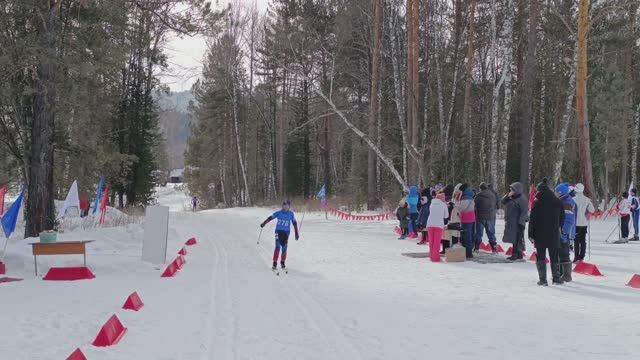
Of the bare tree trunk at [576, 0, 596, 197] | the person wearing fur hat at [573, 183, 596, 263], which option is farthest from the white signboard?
the bare tree trunk at [576, 0, 596, 197]

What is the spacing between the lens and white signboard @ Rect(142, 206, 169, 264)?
1265cm

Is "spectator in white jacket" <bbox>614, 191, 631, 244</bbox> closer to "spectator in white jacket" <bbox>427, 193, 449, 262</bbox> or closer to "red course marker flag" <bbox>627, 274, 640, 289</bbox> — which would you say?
"spectator in white jacket" <bbox>427, 193, 449, 262</bbox>

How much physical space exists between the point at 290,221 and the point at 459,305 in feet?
16.5

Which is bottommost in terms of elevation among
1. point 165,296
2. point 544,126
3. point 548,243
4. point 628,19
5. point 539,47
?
point 165,296

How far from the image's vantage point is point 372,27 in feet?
91.1

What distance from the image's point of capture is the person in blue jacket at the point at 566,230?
10.3 metres

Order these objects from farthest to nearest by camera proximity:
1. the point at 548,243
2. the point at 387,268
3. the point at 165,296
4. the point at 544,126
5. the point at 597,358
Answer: the point at 544,126, the point at 387,268, the point at 548,243, the point at 165,296, the point at 597,358

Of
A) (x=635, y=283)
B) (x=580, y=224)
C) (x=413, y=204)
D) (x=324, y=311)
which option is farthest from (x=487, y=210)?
(x=324, y=311)

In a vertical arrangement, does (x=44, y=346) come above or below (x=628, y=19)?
below

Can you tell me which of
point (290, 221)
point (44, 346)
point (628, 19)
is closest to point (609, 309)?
point (290, 221)

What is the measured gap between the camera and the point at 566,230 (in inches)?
426

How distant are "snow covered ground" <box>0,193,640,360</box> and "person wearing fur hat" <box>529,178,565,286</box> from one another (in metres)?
0.39

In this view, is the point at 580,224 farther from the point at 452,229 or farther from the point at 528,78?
the point at 528,78

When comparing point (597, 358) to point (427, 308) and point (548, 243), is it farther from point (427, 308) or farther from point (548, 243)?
point (548, 243)
